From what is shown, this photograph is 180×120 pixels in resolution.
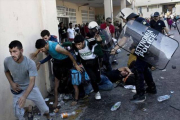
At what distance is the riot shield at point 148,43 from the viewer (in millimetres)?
3467

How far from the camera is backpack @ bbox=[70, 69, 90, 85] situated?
4.04 meters

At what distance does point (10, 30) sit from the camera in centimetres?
336

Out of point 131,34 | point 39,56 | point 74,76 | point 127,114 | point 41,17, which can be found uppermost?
point 41,17

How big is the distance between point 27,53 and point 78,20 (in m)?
13.7

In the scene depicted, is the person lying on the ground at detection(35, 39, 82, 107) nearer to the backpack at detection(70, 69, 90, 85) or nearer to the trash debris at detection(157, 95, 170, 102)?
the backpack at detection(70, 69, 90, 85)

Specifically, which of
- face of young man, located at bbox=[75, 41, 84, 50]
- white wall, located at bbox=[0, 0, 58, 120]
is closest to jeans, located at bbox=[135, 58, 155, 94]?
face of young man, located at bbox=[75, 41, 84, 50]

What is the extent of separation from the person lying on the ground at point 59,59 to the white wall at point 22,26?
0.47 m

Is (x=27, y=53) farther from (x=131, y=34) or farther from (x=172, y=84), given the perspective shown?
(x=172, y=84)

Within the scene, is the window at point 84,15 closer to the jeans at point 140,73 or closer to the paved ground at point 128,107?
the paved ground at point 128,107

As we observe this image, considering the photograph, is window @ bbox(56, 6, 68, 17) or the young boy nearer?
the young boy

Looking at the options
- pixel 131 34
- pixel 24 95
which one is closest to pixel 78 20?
pixel 131 34

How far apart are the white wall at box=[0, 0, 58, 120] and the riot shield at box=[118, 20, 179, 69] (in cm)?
179

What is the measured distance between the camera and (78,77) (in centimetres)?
405

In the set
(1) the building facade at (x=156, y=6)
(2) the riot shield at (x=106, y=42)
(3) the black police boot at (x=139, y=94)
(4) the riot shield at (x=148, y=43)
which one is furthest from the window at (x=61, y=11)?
(1) the building facade at (x=156, y=6)
